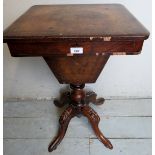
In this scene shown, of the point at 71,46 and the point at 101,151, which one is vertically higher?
the point at 71,46

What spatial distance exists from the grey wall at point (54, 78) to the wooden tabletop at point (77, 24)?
1.49 ft

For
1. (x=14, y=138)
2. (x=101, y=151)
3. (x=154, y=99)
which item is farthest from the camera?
(x=154, y=99)

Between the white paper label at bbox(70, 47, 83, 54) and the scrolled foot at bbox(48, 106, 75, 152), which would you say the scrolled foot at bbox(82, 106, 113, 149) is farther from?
the white paper label at bbox(70, 47, 83, 54)

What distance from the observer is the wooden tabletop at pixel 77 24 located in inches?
38.5

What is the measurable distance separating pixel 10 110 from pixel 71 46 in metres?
1.11

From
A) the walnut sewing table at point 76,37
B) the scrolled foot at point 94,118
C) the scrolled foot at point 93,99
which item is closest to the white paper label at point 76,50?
the walnut sewing table at point 76,37

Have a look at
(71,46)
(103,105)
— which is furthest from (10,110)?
(71,46)

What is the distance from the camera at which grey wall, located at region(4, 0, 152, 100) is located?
5.87 feet

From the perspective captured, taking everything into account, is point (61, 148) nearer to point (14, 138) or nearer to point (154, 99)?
point (14, 138)

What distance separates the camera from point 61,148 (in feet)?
4.92

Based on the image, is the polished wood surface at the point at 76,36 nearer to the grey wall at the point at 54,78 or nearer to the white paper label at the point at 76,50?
the white paper label at the point at 76,50

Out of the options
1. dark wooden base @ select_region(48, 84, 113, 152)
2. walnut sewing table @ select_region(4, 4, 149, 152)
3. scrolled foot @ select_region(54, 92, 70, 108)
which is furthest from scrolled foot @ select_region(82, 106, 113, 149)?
scrolled foot @ select_region(54, 92, 70, 108)

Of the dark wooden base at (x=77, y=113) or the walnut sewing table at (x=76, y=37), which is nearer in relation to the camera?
the walnut sewing table at (x=76, y=37)

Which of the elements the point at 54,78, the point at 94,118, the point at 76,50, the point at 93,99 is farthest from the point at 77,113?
the point at 76,50
